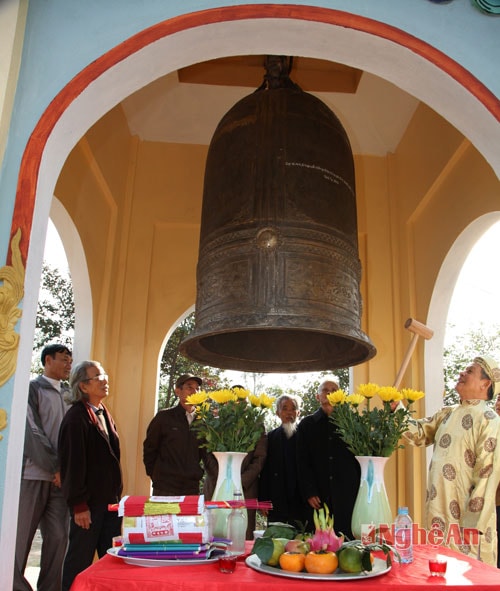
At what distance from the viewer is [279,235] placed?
2.82 metres

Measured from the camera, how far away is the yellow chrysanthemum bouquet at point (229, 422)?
2.58 metres

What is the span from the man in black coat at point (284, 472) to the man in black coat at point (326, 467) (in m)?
0.12

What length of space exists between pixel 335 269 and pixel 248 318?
0.46 m

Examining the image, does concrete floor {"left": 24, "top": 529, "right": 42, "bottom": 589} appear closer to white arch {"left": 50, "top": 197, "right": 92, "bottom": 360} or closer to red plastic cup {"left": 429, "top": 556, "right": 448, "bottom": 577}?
white arch {"left": 50, "top": 197, "right": 92, "bottom": 360}

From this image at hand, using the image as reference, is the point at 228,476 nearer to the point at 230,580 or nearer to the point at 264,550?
the point at 264,550

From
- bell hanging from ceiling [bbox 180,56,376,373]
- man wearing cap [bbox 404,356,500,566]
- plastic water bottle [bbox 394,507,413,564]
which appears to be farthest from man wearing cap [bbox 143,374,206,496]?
plastic water bottle [bbox 394,507,413,564]

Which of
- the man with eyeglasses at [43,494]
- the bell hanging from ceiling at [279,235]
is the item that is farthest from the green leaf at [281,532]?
the man with eyeglasses at [43,494]

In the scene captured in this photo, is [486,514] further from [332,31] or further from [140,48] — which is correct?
[140,48]

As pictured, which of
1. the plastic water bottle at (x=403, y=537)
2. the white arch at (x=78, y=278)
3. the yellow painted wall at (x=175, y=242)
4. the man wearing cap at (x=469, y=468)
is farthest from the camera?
the yellow painted wall at (x=175, y=242)

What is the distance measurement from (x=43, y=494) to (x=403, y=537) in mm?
2466

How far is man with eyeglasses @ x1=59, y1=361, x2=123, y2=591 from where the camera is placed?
3.76m

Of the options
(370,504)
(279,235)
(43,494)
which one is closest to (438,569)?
(370,504)

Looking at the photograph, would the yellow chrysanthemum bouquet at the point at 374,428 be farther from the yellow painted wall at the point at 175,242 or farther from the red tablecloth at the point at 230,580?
the yellow painted wall at the point at 175,242

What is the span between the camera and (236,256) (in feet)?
9.39
